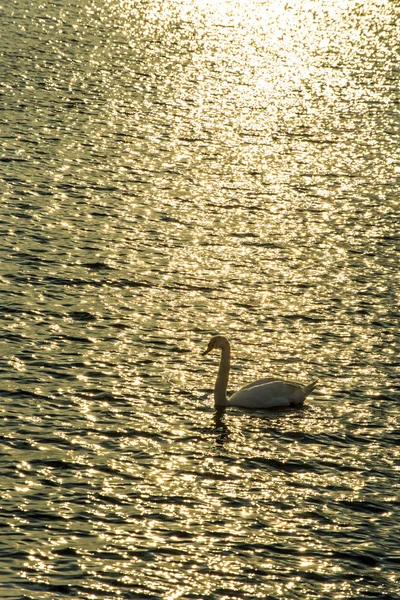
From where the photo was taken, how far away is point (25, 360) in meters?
25.1

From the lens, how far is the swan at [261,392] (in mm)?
24141

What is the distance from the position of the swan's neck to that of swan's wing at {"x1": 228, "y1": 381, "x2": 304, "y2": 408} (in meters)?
0.23

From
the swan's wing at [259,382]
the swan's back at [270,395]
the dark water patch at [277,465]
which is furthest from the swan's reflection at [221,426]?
the dark water patch at [277,465]

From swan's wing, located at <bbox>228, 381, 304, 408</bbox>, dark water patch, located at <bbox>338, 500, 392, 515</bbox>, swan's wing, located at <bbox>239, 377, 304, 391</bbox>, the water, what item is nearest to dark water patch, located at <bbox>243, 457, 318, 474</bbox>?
the water

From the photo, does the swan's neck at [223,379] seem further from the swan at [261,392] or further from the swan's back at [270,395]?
the swan's back at [270,395]

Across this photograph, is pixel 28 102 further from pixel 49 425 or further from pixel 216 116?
pixel 49 425

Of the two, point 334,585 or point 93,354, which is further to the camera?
point 93,354

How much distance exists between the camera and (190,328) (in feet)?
92.9

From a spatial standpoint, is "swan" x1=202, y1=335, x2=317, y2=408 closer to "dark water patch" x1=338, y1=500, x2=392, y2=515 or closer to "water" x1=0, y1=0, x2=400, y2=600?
"water" x1=0, y1=0, x2=400, y2=600

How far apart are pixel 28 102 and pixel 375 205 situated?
16.4 meters

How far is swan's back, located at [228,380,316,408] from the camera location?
24125 millimetres

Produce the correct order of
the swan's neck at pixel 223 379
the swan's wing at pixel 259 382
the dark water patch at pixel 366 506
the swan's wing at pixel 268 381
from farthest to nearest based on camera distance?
1. the swan's wing at pixel 259 382
2. the swan's wing at pixel 268 381
3. the swan's neck at pixel 223 379
4. the dark water patch at pixel 366 506

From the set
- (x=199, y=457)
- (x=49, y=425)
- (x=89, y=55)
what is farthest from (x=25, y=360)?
(x=89, y=55)

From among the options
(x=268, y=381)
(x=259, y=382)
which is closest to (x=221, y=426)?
(x=259, y=382)
